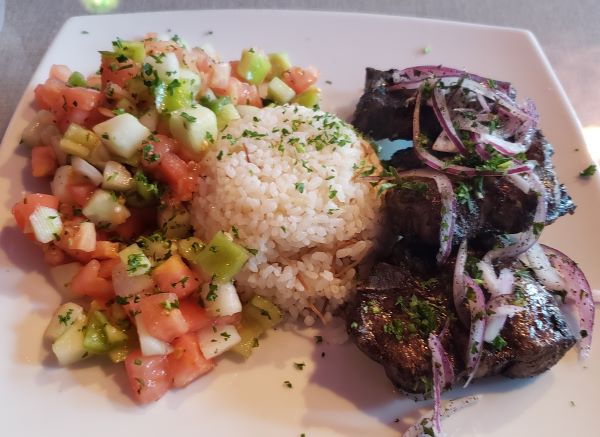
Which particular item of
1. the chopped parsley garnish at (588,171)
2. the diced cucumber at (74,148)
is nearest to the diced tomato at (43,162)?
the diced cucumber at (74,148)

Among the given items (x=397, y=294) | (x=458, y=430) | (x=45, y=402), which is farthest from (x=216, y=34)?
(x=458, y=430)

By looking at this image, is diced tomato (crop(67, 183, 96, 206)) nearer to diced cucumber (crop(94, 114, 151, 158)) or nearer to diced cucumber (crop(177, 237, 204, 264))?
diced cucumber (crop(94, 114, 151, 158))

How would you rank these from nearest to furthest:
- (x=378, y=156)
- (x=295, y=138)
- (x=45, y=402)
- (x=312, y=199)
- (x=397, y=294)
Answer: (x=45, y=402), (x=397, y=294), (x=312, y=199), (x=295, y=138), (x=378, y=156)

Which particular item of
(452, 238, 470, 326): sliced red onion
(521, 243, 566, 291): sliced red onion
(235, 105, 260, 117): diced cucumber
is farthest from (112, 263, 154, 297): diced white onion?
(521, 243, 566, 291): sliced red onion

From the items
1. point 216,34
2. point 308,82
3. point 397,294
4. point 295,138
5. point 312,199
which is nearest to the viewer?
point 397,294

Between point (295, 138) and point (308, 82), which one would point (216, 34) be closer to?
point (308, 82)

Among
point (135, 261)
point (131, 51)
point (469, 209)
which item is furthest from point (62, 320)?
point (469, 209)

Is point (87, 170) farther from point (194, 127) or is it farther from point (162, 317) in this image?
point (162, 317)

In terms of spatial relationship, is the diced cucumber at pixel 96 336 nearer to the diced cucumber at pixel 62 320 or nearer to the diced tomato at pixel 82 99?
the diced cucumber at pixel 62 320
